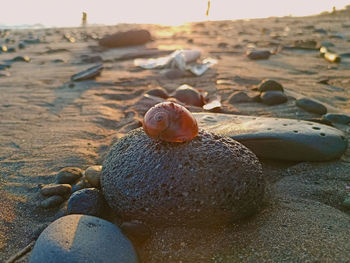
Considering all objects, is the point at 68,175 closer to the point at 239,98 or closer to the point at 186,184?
the point at 186,184

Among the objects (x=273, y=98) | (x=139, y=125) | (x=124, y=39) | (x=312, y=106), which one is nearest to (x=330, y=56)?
(x=273, y=98)

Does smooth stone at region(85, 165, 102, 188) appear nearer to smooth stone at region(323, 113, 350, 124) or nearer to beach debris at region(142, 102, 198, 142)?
beach debris at region(142, 102, 198, 142)

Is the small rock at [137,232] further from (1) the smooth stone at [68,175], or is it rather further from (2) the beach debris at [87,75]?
(2) the beach debris at [87,75]

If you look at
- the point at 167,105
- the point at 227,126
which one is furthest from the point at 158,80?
the point at 167,105

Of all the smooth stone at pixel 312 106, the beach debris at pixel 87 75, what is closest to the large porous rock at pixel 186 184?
the smooth stone at pixel 312 106

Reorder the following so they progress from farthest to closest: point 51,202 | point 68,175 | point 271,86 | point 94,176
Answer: point 271,86
point 68,175
point 94,176
point 51,202

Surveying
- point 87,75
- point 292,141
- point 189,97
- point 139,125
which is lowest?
point 139,125

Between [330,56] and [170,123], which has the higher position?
[330,56]
